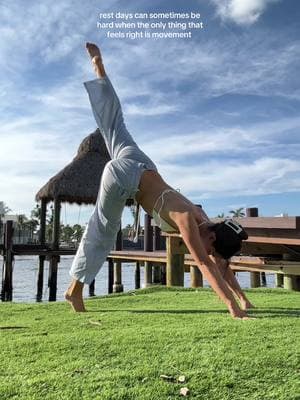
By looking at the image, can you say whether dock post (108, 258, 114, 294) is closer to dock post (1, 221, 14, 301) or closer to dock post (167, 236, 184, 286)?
dock post (1, 221, 14, 301)

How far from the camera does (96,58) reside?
13.8 ft

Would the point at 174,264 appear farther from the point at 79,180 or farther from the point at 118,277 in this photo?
the point at 79,180

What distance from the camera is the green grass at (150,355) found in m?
2.15

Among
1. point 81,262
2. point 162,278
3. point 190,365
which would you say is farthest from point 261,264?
point 162,278

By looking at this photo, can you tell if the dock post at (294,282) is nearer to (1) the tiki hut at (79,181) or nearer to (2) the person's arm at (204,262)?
(2) the person's arm at (204,262)

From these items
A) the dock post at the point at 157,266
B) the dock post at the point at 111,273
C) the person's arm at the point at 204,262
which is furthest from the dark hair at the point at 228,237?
the dock post at the point at 111,273

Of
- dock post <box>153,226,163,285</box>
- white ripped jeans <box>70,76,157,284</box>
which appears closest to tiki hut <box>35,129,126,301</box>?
dock post <box>153,226,163,285</box>

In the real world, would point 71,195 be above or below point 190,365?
above

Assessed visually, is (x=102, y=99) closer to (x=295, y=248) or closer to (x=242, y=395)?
(x=242, y=395)

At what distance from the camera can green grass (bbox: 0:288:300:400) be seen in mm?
2152

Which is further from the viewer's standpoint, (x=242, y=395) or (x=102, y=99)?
(x=102, y=99)

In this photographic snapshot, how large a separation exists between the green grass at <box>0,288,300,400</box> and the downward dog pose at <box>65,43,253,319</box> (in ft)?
0.96

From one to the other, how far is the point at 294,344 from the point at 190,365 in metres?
0.59

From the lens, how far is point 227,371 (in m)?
2.30
